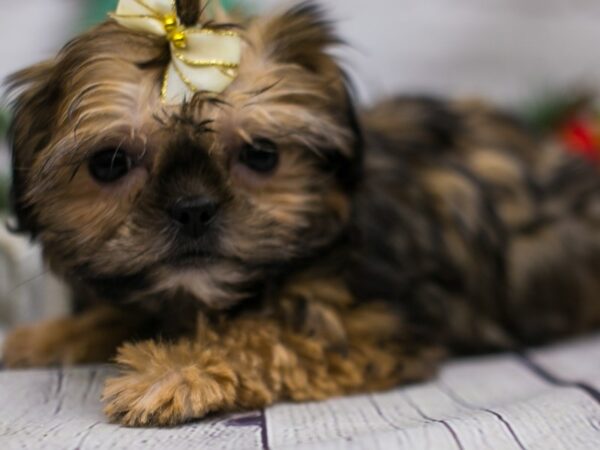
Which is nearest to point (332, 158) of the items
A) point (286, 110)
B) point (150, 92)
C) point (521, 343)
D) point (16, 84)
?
point (286, 110)

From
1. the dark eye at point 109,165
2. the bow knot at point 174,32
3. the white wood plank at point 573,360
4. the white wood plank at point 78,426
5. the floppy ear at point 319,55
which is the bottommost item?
the white wood plank at point 573,360

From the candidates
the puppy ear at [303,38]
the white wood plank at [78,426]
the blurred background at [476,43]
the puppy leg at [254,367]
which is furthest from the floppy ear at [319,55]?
the blurred background at [476,43]

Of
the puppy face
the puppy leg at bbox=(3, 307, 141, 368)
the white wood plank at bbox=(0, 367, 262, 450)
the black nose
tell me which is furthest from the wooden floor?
the black nose

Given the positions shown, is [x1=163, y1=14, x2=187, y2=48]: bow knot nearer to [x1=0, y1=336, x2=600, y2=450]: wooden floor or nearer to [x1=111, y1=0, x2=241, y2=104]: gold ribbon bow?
[x1=111, y1=0, x2=241, y2=104]: gold ribbon bow

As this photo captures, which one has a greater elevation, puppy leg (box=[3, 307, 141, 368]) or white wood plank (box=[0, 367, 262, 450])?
white wood plank (box=[0, 367, 262, 450])

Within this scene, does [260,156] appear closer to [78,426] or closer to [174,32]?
[174,32]

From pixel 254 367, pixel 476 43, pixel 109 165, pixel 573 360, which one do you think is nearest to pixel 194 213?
pixel 109 165

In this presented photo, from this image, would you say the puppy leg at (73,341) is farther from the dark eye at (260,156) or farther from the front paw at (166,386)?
the dark eye at (260,156)
